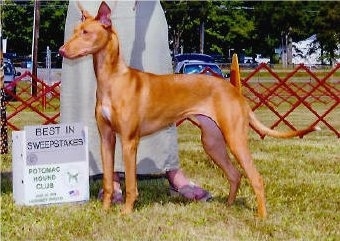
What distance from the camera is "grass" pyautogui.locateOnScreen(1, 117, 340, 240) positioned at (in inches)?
145

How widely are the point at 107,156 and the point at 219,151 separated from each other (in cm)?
74

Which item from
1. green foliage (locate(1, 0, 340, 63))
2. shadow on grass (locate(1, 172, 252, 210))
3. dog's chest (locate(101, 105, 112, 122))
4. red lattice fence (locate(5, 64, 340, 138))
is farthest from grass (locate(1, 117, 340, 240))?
green foliage (locate(1, 0, 340, 63))

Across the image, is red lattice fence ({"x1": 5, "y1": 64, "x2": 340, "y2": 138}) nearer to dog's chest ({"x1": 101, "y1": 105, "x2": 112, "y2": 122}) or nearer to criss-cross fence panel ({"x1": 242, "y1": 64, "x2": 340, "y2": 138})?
criss-cross fence panel ({"x1": 242, "y1": 64, "x2": 340, "y2": 138})

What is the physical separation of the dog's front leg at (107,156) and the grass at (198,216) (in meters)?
0.09

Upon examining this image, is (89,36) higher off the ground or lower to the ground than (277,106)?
higher

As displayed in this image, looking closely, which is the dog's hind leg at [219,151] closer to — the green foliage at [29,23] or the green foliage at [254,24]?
the green foliage at [29,23]

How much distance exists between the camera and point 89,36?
3824mm

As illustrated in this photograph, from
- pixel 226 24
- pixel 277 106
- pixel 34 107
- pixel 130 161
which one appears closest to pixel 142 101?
pixel 130 161

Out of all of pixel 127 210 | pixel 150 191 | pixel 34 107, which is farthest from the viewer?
pixel 34 107

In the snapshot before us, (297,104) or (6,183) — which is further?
(297,104)

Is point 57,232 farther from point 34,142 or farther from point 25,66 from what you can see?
point 25,66

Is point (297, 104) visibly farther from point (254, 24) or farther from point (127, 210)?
point (254, 24)

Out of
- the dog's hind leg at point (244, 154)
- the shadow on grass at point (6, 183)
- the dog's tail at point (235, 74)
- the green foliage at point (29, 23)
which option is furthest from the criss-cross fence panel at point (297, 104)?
the green foliage at point (29, 23)

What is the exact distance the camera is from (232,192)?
443 cm
